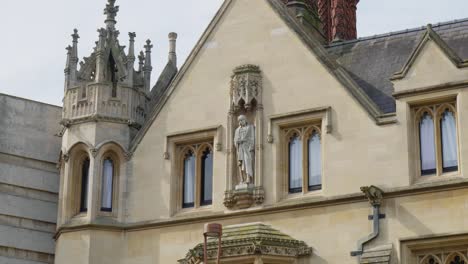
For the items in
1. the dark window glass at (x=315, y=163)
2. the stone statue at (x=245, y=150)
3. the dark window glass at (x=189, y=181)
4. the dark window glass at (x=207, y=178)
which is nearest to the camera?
the dark window glass at (x=315, y=163)

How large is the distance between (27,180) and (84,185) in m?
2.31

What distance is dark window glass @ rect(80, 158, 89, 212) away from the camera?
1169 inches

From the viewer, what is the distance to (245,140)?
92.2 feet

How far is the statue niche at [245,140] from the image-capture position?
27.8m

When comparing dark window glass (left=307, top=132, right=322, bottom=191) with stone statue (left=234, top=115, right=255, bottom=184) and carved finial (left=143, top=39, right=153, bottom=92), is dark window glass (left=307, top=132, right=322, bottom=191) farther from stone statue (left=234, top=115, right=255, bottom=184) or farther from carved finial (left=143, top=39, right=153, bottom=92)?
carved finial (left=143, top=39, right=153, bottom=92)

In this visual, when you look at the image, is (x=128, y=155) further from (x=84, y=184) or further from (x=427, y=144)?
(x=427, y=144)

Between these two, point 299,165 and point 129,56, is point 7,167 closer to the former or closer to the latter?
point 129,56

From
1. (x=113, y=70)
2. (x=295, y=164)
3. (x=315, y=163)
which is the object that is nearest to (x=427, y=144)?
(x=315, y=163)

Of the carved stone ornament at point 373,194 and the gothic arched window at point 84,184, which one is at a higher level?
the gothic arched window at point 84,184

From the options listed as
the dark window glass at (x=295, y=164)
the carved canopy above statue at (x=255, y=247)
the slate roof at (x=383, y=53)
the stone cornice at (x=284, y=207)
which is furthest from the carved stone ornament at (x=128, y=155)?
the slate roof at (x=383, y=53)

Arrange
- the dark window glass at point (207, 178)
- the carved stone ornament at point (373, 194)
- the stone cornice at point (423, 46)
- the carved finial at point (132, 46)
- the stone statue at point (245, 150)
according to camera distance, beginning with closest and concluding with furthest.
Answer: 1. the carved stone ornament at point (373, 194)
2. the stone cornice at point (423, 46)
3. the stone statue at point (245, 150)
4. the dark window glass at point (207, 178)
5. the carved finial at point (132, 46)

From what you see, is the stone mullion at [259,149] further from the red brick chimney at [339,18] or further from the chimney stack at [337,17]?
the red brick chimney at [339,18]

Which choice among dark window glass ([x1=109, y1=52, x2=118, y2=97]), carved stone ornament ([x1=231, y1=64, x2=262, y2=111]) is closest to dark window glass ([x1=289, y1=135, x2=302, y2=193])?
carved stone ornament ([x1=231, y1=64, x2=262, y2=111])

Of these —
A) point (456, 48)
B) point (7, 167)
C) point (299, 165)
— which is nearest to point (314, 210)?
point (299, 165)
